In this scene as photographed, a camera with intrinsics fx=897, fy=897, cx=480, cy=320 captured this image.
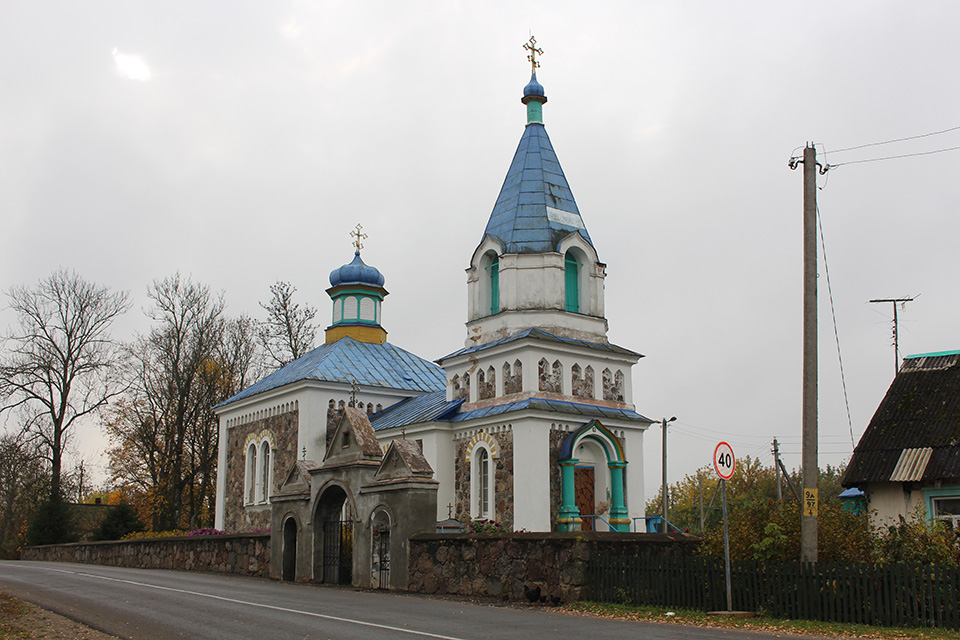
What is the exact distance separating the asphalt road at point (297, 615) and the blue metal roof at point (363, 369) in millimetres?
12221

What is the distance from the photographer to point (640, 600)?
14.3 metres

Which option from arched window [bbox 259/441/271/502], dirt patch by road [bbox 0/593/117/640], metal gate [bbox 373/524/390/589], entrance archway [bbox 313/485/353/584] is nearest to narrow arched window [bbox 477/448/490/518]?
entrance archway [bbox 313/485/353/584]

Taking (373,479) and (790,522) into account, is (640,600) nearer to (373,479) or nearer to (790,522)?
(790,522)

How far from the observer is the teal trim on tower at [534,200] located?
25.5 m

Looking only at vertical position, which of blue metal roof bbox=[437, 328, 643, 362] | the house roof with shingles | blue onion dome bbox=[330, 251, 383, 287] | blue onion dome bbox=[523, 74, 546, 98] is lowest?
the house roof with shingles

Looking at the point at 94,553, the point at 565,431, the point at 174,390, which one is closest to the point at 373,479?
the point at 565,431

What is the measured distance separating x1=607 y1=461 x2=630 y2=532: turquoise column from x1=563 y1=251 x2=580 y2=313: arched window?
4.56 m

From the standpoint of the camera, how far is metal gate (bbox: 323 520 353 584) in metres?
19.6

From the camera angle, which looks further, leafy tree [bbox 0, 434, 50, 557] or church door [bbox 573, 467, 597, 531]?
leafy tree [bbox 0, 434, 50, 557]

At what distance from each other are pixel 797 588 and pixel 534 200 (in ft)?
50.7

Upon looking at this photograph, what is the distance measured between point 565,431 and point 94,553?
19585 millimetres

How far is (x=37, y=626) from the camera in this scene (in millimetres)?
11578

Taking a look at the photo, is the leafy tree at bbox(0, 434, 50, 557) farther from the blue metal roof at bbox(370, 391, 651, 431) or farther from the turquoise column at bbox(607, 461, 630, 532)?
the turquoise column at bbox(607, 461, 630, 532)

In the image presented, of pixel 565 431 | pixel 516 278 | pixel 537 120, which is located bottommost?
pixel 565 431
